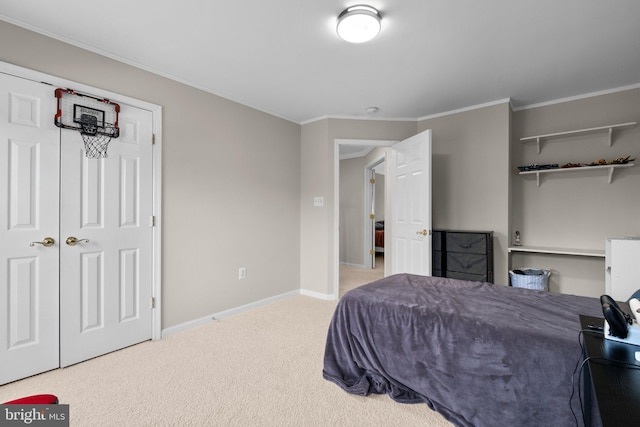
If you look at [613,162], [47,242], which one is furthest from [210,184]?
[613,162]

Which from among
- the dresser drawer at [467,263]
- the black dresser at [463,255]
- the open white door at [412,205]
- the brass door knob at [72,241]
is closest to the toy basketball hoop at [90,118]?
the brass door knob at [72,241]

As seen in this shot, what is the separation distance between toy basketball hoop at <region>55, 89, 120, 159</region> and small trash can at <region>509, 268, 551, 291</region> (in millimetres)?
4105

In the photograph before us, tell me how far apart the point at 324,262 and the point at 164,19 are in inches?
119

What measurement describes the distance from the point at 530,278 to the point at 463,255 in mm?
688

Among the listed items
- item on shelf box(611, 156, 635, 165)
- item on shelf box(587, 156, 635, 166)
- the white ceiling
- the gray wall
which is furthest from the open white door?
item on shelf box(611, 156, 635, 165)

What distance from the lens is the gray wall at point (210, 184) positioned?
2.38 metres

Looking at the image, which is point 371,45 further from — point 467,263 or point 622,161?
point 622,161

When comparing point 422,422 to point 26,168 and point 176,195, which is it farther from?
point 26,168

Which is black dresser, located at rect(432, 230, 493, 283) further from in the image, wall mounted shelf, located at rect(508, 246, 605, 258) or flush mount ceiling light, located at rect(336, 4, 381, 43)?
flush mount ceiling light, located at rect(336, 4, 381, 43)

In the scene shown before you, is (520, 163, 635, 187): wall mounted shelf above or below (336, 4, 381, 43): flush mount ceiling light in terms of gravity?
below

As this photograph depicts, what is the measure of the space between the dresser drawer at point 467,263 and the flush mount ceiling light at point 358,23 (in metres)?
2.45

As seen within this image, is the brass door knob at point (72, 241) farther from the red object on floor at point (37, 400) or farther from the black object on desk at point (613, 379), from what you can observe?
the black object on desk at point (613, 379)

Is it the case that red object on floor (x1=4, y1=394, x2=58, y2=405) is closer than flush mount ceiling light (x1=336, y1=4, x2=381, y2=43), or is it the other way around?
red object on floor (x1=4, y1=394, x2=58, y2=405)

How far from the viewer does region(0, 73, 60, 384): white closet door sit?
6.53 feet
